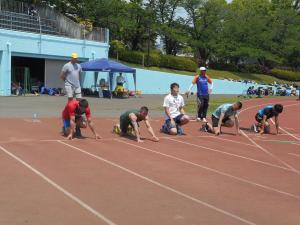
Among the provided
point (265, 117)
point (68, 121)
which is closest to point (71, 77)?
point (68, 121)

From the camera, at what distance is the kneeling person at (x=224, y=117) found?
15461mm

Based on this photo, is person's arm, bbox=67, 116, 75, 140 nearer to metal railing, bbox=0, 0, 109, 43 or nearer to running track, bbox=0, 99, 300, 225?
running track, bbox=0, 99, 300, 225

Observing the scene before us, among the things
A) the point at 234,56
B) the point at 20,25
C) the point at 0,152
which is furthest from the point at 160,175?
the point at 234,56

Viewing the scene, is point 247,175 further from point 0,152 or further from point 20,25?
point 20,25

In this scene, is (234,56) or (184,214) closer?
(184,214)

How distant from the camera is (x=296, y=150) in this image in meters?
13.9

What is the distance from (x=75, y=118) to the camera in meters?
13.0

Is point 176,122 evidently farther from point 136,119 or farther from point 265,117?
point 265,117

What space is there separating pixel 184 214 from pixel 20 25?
3162 centimetres

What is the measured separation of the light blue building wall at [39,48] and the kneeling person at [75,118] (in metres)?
20.4

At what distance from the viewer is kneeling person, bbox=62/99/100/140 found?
41.8ft

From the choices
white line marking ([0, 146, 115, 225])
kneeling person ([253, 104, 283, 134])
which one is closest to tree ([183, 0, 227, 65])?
kneeling person ([253, 104, 283, 134])

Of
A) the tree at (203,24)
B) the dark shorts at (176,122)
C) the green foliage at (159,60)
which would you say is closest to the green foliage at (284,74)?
the tree at (203,24)

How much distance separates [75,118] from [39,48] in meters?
23.5
